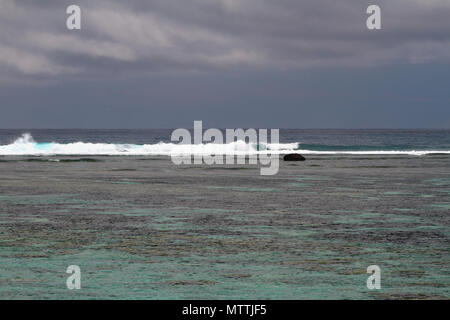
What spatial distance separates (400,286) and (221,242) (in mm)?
3417

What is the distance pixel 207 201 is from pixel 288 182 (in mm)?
7317

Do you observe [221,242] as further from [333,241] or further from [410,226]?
[410,226]

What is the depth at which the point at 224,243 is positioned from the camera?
10.2 m

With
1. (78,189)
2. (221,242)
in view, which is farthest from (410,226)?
(78,189)

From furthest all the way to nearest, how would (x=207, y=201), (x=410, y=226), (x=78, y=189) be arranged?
(x=78, y=189) → (x=207, y=201) → (x=410, y=226)

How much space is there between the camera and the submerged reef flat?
7.38m

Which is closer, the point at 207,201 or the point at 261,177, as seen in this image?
the point at 207,201

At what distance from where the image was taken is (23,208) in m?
15.0

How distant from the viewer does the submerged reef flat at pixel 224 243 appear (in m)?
7.38

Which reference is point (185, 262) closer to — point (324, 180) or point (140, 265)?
point (140, 265)

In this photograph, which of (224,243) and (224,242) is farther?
(224,242)

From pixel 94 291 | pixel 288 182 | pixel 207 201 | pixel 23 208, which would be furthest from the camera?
pixel 288 182
